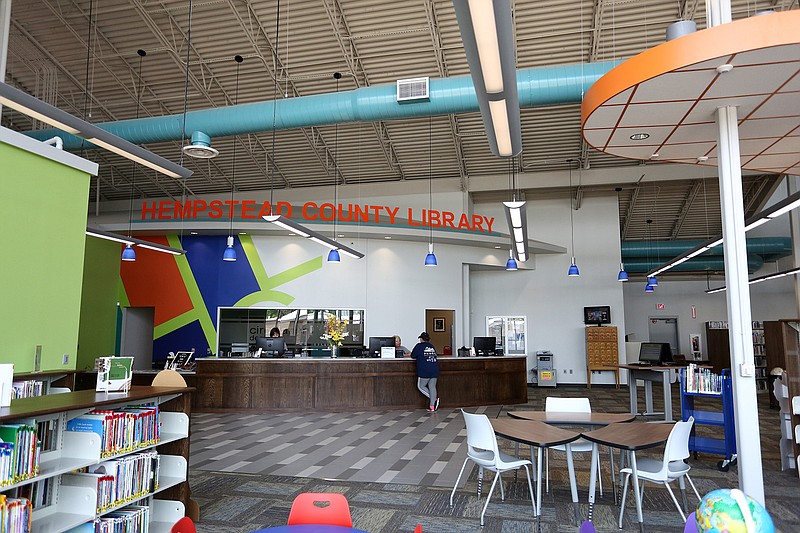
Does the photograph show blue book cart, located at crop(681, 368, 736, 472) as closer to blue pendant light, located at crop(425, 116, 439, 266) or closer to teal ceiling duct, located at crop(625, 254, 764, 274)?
blue pendant light, located at crop(425, 116, 439, 266)

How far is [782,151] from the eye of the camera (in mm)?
5340

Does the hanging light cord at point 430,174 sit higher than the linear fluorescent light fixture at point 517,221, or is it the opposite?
the hanging light cord at point 430,174

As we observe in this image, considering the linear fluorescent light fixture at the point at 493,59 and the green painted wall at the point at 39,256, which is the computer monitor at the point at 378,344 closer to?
the green painted wall at the point at 39,256

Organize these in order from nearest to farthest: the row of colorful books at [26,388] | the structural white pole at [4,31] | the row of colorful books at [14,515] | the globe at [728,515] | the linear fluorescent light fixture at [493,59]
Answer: the globe at [728,515]
the row of colorful books at [14,515]
the linear fluorescent light fixture at [493,59]
the row of colorful books at [26,388]
the structural white pole at [4,31]

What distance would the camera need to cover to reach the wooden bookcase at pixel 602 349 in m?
15.7

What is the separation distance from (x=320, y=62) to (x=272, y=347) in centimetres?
551

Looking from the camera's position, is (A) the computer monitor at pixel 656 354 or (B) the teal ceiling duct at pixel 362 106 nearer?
(B) the teal ceiling duct at pixel 362 106

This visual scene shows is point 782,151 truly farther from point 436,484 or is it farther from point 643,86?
point 436,484

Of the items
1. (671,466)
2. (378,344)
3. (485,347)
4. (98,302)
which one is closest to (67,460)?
(671,466)

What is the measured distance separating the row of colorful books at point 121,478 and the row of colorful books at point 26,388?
184 cm

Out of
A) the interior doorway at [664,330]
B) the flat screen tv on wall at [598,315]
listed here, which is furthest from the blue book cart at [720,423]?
the interior doorway at [664,330]

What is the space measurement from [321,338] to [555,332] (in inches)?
281

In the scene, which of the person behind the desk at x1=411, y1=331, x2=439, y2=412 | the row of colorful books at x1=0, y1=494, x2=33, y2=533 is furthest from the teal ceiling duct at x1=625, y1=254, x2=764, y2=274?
the row of colorful books at x1=0, y1=494, x2=33, y2=533

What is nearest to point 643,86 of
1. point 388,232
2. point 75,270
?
point 75,270
